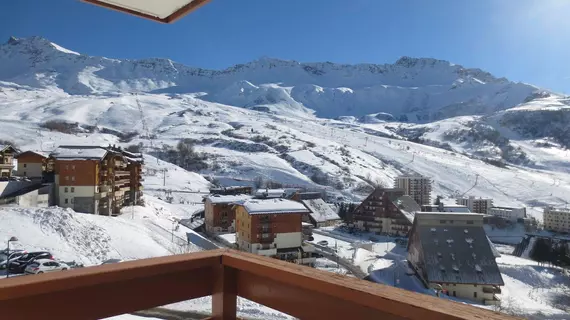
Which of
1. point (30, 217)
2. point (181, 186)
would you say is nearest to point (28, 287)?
point (30, 217)

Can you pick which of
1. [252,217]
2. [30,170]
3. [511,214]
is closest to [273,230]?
[252,217]

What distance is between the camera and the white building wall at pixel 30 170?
24.9 meters

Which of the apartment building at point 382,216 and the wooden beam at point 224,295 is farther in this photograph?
the apartment building at point 382,216

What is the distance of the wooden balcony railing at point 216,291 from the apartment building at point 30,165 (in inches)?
1100

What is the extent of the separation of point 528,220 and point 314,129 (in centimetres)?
7895

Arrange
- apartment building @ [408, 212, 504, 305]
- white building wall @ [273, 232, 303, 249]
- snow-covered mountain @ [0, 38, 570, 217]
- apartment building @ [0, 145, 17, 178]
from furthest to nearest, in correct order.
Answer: snow-covered mountain @ [0, 38, 570, 217], apartment building @ [0, 145, 17, 178], white building wall @ [273, 232, 303, 249], apartment building @ [408, 212, 504, 305]

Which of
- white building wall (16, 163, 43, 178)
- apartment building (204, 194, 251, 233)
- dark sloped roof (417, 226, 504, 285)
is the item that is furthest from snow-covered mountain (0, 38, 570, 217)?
white building wall (16, 163, 43, 178)

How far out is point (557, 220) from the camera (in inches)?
1791

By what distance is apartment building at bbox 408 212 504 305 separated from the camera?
2158 cm

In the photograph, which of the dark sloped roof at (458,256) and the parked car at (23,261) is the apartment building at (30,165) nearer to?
the parked car at (23,261)

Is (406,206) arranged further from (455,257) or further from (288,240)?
(288,240)

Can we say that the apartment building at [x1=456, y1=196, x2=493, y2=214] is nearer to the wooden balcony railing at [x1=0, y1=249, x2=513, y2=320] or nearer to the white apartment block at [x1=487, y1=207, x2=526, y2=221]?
the white apartment block at [x1=487, y1=207, x2=526, y2=221]

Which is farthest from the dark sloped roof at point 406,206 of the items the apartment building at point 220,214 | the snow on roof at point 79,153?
the snow on roof at point 79,153

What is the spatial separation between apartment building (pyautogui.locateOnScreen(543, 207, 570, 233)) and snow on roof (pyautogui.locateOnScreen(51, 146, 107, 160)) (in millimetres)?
49220
